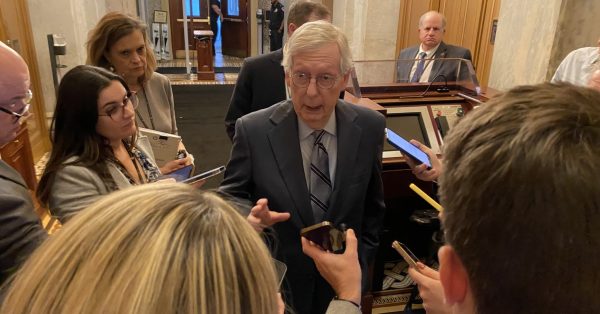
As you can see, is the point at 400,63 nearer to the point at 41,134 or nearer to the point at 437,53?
the point at 437,53

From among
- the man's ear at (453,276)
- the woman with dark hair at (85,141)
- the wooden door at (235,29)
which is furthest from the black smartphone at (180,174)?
the wooden door at (235,29)

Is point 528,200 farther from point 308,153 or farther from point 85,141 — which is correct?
point 85,141

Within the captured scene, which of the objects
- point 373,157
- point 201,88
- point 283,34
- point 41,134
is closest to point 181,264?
point 373,157

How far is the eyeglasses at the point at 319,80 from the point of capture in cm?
165

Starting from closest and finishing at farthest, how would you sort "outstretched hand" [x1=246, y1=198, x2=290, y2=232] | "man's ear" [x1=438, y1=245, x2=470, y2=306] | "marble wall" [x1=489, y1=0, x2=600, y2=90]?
1. "man's ear" [x1=438, y1=245, x2=470, y2=306]
2. "outstretched hand" [x1=246, y1=198, x2=290, y2=232]
3. "marble wall" [x1=489, y1=0, x2=600, y2=90]

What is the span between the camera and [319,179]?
1691 mm

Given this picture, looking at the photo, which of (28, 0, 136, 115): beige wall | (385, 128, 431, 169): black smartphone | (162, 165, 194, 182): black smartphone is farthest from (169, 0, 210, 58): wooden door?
(385, 128, 431, 169): black smartphone

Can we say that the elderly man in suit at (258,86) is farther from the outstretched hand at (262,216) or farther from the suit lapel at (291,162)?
the outstretched hand at (262,216)

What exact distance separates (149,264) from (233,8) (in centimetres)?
1312

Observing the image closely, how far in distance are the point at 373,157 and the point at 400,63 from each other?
160 cm

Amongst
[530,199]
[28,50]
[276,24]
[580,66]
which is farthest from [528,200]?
[276,24]

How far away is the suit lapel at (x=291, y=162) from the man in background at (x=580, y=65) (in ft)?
6.07

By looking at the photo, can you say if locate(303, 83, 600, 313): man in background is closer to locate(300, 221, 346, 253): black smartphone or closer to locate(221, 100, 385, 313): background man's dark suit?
locate(300, 221, 346, 253): black smartphone

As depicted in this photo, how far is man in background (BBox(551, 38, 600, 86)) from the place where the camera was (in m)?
2.61
